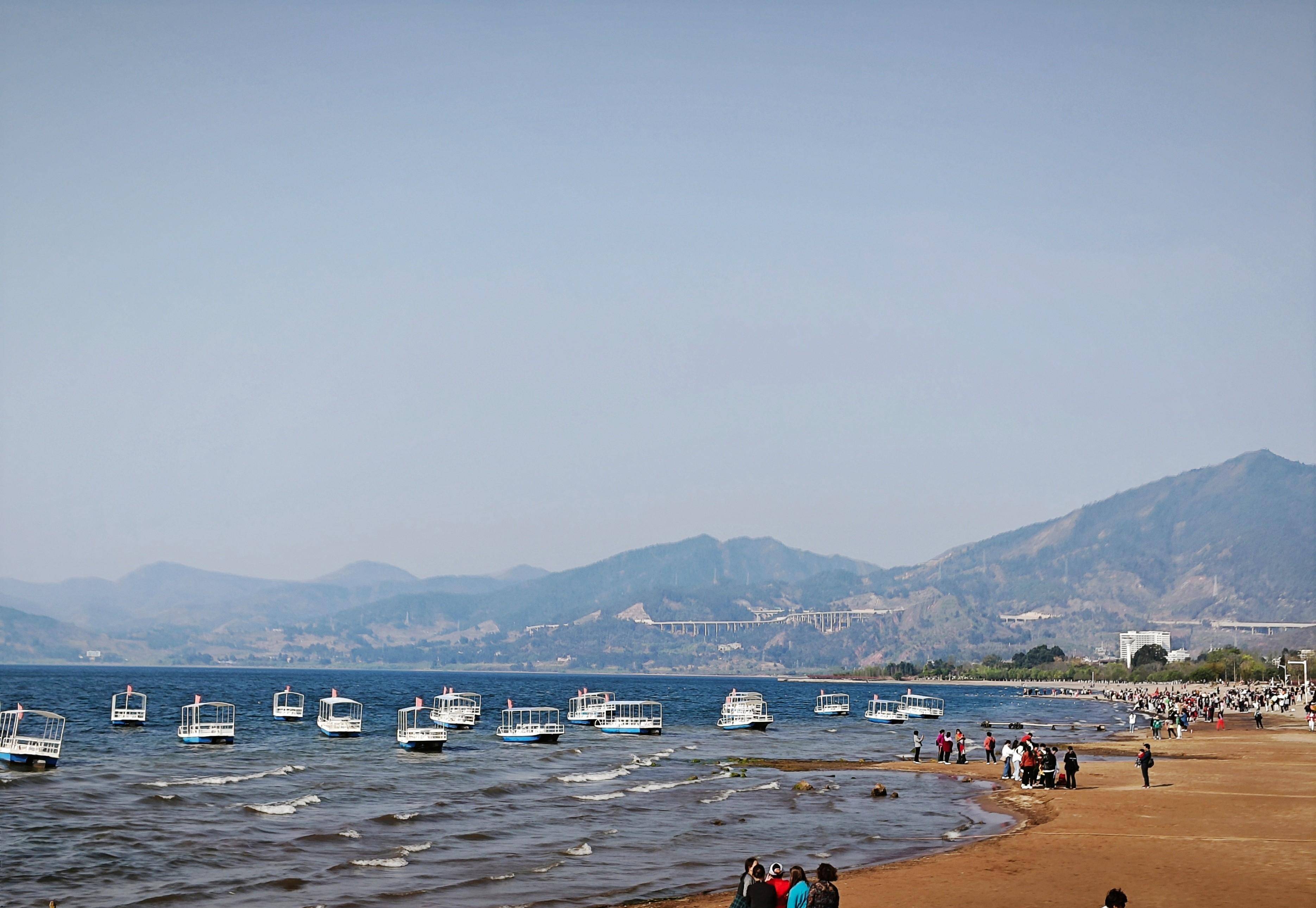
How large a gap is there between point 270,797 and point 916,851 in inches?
1165

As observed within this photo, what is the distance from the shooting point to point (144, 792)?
5534cm

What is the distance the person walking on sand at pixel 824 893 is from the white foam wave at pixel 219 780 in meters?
43.3

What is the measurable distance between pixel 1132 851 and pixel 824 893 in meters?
17.4

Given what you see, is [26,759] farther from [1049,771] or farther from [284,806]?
[1049,771]

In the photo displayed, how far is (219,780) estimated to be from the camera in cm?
6044

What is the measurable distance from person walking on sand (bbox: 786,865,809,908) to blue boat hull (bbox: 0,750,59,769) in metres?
54.9

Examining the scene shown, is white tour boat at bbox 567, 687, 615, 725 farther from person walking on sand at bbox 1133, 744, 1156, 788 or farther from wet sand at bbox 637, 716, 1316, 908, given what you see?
person walking on sand at bbox 1133, 744, 1156, 788

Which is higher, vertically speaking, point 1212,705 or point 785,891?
point 785,891

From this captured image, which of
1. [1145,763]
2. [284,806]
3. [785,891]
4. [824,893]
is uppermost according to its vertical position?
[824,893]

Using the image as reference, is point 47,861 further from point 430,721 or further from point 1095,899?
point 430,721

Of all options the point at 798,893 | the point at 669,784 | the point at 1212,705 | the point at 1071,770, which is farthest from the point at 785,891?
the point at 1212,705

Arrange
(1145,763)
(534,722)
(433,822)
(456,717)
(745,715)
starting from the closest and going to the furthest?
(433,822) → (1145,763) → (456,717) → (745,715) → (534,722)

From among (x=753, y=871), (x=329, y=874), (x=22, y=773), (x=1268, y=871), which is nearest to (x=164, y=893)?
(x=329, y=874)

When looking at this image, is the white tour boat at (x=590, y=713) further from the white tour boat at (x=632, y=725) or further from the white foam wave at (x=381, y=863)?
the white foam wave at (x=381, y=863)
